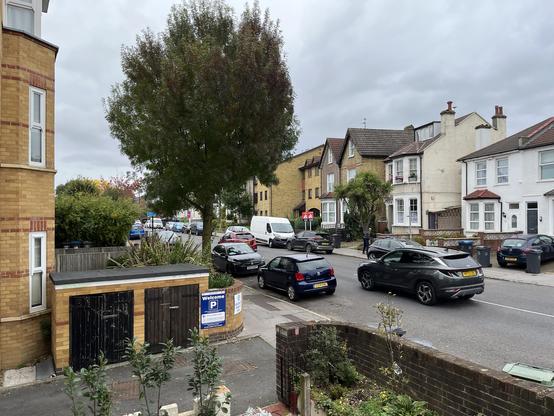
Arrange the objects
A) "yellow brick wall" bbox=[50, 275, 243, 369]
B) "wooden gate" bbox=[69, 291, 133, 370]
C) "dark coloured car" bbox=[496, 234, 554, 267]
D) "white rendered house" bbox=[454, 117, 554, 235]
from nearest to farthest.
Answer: "yellow brick wall" bbox=[50, 275, 243, 369], "wooden gate" bbox=[69, 291, 133, 370], "dark coloured car" bbox=[496, 234, 554, 267], "white rendered house" bbox=[454, 117, 554, 235]

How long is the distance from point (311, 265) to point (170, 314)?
6.07 metres

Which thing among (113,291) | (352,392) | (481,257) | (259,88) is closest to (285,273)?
(259,88)

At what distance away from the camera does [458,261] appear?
1163 cm

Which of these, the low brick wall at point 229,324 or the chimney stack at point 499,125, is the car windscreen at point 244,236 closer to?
the low brick wall at point 229,324

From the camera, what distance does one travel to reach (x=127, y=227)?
12.0m

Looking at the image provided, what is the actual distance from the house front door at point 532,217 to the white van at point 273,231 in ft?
52.1

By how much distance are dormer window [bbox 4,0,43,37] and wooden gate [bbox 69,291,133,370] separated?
5883 millimetres

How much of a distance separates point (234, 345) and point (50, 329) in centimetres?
357

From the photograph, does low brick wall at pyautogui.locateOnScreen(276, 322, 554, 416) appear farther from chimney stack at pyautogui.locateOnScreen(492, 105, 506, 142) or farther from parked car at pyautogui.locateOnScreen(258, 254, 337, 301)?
chimney stack at pyautogui.locateOnScreen(492, 105, 506, 142)

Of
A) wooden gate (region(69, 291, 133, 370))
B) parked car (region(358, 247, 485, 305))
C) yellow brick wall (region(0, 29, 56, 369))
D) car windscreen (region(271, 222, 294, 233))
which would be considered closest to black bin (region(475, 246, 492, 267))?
parked car (region(358, 247, 485, 305))

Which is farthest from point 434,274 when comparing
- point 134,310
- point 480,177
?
point 480,177

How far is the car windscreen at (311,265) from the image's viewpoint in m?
13.0

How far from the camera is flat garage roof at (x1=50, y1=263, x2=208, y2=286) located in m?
7.05

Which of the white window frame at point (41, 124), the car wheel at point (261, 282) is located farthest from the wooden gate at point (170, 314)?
the car wheel at point (261, 282)
